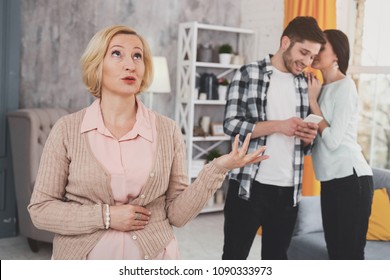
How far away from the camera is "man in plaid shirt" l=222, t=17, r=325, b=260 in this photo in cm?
150

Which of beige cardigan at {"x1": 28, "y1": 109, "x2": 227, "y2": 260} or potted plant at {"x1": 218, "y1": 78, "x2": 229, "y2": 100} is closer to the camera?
beige cardigan at {"x1": 28, "y1": 109, "x2": 227, "y2": 260}

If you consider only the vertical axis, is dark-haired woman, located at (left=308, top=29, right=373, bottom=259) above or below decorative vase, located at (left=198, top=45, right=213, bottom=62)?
below

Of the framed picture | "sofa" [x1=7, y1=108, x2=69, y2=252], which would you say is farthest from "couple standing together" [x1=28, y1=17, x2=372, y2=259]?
the framed picture

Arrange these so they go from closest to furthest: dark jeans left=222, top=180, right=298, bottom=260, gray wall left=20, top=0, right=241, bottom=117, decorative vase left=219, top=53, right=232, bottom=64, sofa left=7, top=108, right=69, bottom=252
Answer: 1. dark jeans left=222, top=180, right=298, bottom=260
2. sofa left=7, top=108, right=69, bottom=252
3. gray wall left=20, top=0, right=241, bottom=117
4. decorative vase left=219, top=53, right=232, bottom=64

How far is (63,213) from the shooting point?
3.51 feet

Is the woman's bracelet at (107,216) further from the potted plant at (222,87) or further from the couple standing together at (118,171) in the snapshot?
the potted plant at (222,87)

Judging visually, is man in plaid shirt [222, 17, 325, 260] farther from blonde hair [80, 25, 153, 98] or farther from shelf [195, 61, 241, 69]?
shelf [195, 61, 241, 69]

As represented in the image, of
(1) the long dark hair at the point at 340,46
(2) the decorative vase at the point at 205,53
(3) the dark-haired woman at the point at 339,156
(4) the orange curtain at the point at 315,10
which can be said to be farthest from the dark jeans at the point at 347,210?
(2) the decorative vase at the point at 205,53

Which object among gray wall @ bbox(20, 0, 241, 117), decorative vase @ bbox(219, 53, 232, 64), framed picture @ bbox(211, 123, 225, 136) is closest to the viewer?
gray wall @ bbox(20, 0, 241, 117)

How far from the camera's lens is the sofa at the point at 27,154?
271cm

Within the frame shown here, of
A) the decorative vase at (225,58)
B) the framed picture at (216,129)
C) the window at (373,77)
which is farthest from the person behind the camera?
the framed picture at (216,129)

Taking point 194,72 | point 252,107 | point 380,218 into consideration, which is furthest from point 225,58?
point 252,107

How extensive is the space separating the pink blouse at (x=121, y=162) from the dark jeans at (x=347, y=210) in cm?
66
